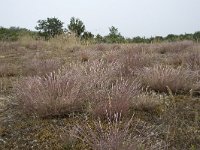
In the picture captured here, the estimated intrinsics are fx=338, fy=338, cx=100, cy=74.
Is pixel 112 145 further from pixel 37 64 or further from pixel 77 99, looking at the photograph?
pixel 37 64

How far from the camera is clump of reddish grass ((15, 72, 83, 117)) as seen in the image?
139 inches

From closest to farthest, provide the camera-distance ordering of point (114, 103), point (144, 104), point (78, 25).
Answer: point (114, 103)
point (144, 104)
point (78, 25)

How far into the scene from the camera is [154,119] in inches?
139

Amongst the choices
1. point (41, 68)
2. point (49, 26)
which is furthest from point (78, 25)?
point (41, 68)

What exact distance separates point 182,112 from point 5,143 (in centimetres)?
191

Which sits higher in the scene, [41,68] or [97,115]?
[41,68]

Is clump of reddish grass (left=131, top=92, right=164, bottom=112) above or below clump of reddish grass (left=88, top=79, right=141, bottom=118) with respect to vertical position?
below

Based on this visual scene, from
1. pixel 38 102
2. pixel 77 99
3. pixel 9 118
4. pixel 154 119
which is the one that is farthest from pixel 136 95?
pixel 9 118

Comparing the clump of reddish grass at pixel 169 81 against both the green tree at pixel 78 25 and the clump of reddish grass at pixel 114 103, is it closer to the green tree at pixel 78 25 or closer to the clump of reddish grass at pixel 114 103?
the clump of reddish grass at pixel 114 103

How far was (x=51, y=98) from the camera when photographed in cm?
354

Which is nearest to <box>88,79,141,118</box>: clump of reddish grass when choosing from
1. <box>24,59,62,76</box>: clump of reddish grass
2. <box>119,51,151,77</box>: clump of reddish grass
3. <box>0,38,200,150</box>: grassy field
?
<box>0,38,200,150</box>: grassy field

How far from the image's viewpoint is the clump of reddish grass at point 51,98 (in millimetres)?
3521

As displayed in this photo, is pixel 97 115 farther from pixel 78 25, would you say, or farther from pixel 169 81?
pixel 78 25

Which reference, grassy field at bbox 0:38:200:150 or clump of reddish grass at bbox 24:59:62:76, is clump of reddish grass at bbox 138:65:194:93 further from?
clump of reddish grass at bbox 24:59:62:76
